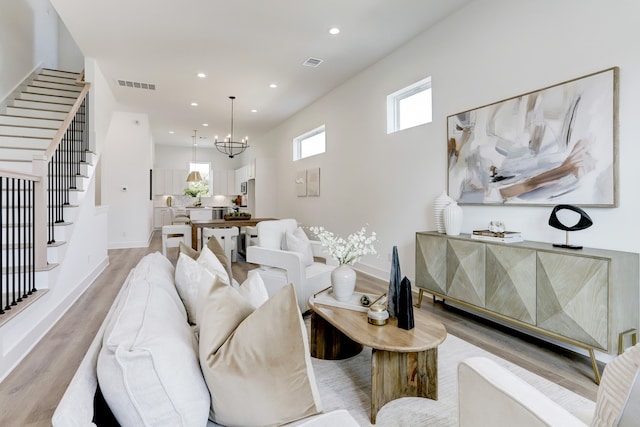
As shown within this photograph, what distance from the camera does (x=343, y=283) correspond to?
231 cm

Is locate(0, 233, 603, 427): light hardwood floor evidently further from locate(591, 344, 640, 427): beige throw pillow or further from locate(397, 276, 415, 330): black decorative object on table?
locate(591, 344, 640, 427): beige throw pillow

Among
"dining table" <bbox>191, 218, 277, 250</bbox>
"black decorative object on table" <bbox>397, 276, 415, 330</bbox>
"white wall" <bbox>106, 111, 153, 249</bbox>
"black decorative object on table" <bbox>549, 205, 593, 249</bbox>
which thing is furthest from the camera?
"white wall" <bbox>106, 111, 153, 249</bbox>

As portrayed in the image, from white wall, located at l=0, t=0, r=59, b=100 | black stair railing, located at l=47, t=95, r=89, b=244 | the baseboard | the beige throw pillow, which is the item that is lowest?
the baseboard

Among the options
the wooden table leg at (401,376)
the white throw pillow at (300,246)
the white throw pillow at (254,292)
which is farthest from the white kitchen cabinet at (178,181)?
the wooden table leg at (401,376)

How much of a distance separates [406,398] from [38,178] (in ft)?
11.3

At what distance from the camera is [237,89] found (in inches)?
227

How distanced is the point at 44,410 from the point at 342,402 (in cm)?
169

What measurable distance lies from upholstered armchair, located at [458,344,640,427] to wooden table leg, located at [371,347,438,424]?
68 centimetres

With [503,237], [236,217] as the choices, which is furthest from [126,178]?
[503,237]

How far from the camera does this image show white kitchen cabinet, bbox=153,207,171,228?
11.1 meters

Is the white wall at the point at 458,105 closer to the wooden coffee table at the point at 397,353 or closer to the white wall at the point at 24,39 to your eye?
the wooden coffee table at the point at 397,353

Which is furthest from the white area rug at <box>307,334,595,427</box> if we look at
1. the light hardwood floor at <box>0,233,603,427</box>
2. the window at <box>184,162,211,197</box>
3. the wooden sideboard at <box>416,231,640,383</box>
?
the window at <box>184,162,211,197</box>

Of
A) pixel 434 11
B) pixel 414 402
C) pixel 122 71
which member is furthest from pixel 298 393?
pixel 122 71

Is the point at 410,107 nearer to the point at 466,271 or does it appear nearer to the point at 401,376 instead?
the point at 466,271
